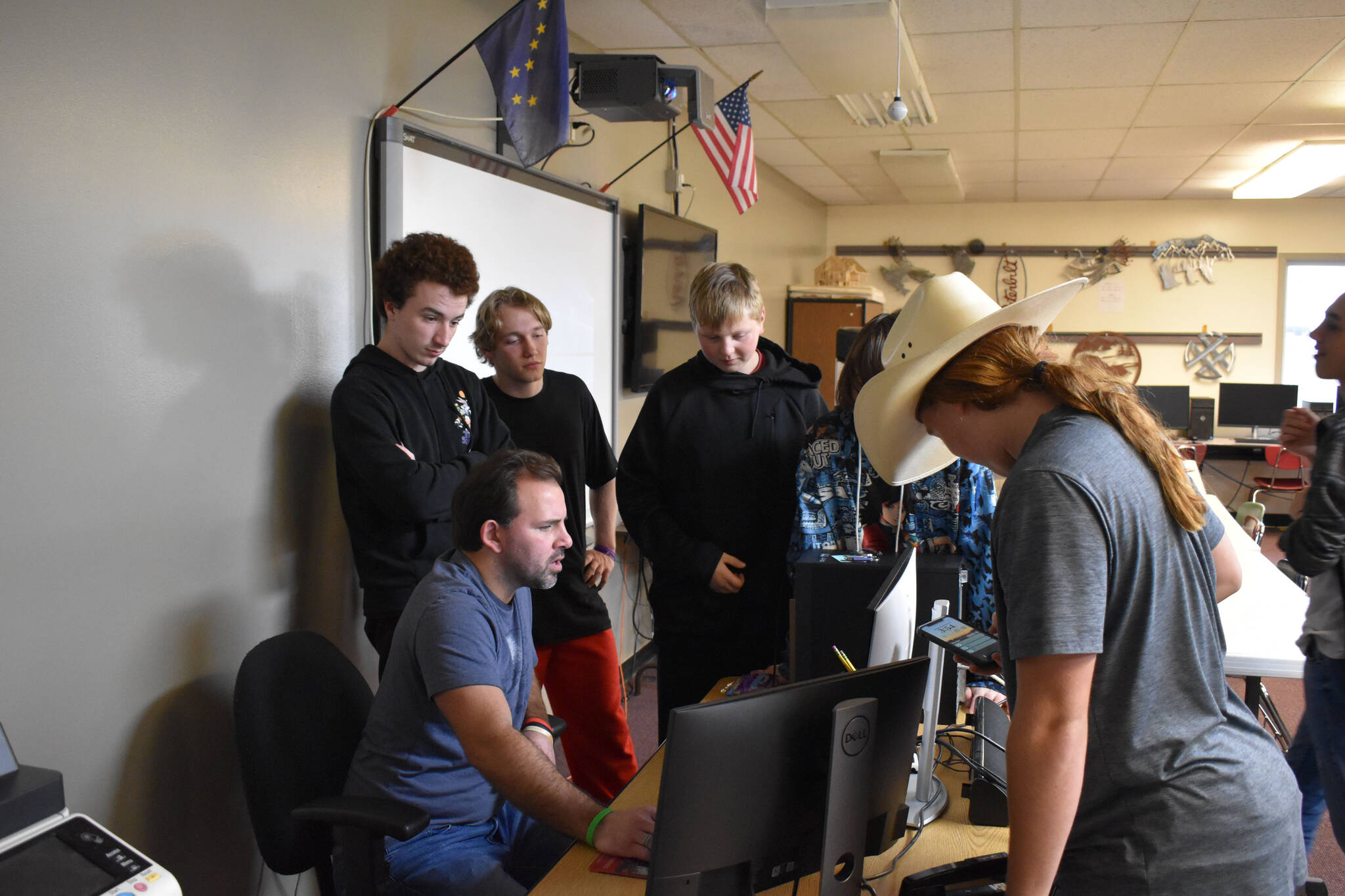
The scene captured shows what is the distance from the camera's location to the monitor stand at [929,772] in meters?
1.44

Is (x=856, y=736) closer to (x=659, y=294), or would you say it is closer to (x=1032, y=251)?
(x=659, y=294)

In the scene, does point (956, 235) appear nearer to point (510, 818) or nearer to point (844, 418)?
point (844, 418)

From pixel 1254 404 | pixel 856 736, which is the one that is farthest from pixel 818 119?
pixel 1254 404

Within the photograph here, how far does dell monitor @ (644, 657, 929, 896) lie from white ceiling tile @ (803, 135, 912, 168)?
15.5 feet

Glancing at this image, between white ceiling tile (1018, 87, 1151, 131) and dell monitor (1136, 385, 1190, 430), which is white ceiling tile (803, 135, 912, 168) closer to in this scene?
white ceiling tile (1018, 87, 1151, 131)

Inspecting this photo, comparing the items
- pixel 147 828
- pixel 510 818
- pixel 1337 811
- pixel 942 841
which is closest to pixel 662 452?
pixel 510 818

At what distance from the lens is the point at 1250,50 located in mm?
3855

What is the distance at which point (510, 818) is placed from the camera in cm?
175

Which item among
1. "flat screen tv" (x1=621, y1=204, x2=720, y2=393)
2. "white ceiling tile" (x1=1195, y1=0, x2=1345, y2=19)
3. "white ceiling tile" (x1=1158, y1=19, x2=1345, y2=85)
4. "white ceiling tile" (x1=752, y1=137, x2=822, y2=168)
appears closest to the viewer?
"white ceiling tile" (x1=1195, y1=0, x2=1345, y2=19)

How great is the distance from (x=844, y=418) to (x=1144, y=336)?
7.12m

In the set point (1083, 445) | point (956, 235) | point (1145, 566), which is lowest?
point (1145, 566)

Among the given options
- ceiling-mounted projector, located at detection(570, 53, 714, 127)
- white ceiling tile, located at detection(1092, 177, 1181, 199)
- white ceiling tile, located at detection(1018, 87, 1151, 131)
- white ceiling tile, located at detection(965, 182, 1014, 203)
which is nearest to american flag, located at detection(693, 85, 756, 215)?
ceiling-mounted projector, located at detection(570, 53, 714, 127)

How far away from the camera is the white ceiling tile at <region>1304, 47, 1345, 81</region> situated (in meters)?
3.95

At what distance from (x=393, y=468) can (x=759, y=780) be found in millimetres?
1151
